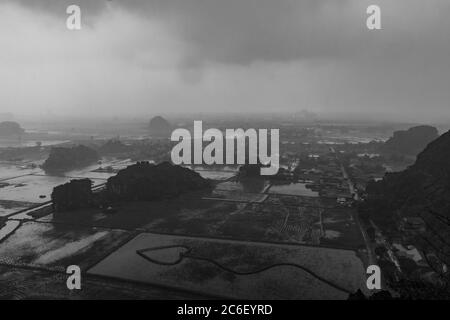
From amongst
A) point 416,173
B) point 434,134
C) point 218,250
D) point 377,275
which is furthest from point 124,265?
point 434,134

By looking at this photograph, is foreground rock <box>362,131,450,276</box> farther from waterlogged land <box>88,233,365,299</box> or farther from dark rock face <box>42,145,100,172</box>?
dark rock face <box>42,145,100,172</box>

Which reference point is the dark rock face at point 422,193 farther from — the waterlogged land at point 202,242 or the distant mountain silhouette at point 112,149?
the distant mountain silhouette at point 112,149

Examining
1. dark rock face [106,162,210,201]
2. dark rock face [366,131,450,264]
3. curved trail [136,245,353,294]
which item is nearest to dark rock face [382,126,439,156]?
dark rock face [366,131,450,264]

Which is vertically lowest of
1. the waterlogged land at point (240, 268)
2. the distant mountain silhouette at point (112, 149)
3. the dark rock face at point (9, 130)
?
the waterlogged land at point (240, 268)

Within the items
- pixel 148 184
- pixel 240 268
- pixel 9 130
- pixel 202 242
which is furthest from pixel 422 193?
pixel 9 130

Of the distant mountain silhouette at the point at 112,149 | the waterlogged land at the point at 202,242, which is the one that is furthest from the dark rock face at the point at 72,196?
the distant mountain silhouette at the point at 112,149

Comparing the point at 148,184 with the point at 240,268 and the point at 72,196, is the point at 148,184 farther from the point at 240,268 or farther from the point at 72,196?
the point at 240,268
